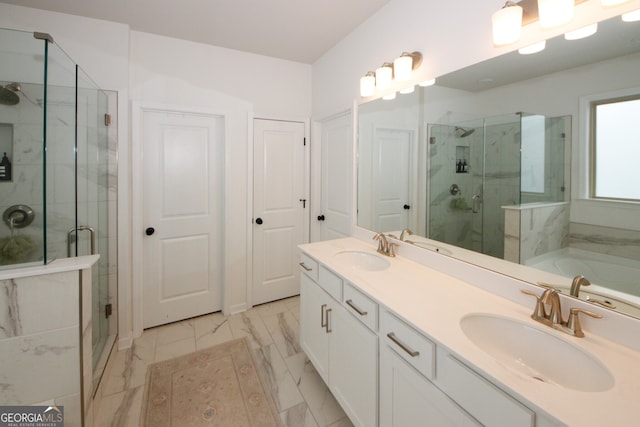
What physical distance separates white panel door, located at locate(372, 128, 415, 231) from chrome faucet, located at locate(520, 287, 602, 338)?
0.91 metres

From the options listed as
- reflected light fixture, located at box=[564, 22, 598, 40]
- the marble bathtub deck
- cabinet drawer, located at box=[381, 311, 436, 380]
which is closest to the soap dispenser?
the marble bathtub deck

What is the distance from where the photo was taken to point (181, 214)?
2566 mm

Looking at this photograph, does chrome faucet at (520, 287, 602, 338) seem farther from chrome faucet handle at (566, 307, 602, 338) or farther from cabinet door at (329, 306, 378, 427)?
cabinet door at (329, 306, 378, 427)

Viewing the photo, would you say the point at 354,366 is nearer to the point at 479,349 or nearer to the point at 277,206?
the point at 479,349

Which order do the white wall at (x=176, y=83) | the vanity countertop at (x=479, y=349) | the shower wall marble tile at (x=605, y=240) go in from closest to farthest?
the vanity countertop at (x=479, y=349) < the shower wall marble tile at (x=605, y=240) < the white wall at (x=176, y=83)

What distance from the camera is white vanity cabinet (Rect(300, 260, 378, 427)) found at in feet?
4.13

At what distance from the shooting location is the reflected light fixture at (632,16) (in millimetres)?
910

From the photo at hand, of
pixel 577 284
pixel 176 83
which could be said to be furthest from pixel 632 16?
pixel 176 83

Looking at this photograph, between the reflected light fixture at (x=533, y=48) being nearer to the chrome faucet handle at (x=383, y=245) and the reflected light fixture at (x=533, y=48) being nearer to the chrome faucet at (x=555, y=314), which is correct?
the chrome faucet at (x=555, y=314)

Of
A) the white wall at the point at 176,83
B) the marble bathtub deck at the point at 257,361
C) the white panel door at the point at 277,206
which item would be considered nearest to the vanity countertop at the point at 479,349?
the marble bathtub deck at the point at 257,361

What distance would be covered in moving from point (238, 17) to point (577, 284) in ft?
8.49

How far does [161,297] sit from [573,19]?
3239 millimetres

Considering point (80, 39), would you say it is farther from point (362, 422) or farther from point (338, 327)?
point (362, 422)

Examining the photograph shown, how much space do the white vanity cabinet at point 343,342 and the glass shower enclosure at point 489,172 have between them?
0.69 meters
